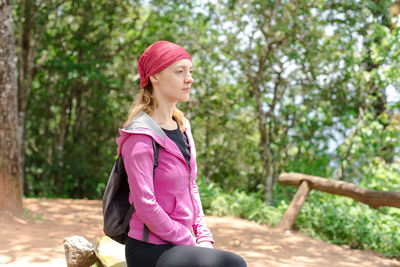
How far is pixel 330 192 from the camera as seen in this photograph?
263 inches

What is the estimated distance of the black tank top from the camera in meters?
2.27

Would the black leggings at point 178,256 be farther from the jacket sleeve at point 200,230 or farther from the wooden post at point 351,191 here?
the wooden post at point 351,191

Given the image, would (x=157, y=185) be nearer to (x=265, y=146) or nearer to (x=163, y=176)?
(x=163, y=176)

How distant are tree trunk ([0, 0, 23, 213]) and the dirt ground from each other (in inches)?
13.6

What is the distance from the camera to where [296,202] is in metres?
7.03

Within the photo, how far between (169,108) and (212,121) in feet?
27.4

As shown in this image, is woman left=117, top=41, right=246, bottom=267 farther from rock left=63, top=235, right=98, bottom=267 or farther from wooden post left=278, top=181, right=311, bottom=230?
wooden post left=278, top=181, right=311, bottom=230

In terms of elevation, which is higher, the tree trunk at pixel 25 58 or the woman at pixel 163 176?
the tree trunk at pixel 25 58

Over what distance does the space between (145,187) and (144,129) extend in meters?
0.28

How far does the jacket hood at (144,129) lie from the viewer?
6.70 ft

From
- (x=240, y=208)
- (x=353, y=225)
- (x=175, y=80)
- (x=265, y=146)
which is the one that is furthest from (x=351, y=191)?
(x=175, y=80)

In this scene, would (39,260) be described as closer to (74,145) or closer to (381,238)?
(381,238)

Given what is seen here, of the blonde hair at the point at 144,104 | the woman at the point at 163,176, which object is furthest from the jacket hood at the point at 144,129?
the blonde hair at the point at 144,104

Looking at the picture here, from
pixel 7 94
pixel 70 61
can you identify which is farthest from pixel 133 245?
pixel 70 61
